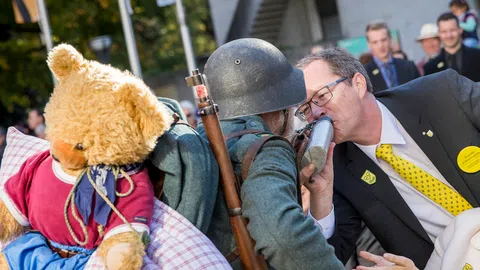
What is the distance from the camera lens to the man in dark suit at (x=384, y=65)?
8.54m

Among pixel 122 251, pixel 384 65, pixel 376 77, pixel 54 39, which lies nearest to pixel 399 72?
pixel 384 65

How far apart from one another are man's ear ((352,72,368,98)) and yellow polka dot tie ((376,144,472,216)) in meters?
0.34

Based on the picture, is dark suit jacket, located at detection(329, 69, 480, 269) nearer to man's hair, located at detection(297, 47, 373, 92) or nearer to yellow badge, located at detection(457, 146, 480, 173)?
yellow badge, located at detection(457, 146, 480, 173)

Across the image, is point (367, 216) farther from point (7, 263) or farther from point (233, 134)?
point (7, 263)

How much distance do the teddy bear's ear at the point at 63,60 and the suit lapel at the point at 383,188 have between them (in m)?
2.03

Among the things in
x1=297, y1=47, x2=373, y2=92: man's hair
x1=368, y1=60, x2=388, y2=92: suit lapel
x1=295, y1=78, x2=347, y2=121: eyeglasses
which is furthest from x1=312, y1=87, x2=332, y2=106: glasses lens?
x1=368, y1=60, x2=388, y2=92: suit lapel

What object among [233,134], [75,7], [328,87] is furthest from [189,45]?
[233,134]

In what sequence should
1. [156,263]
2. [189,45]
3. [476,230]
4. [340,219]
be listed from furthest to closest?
[189,45] < [340,219] < [476,230] < [156,263]

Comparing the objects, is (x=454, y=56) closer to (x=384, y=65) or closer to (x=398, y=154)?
(x=384, y=65)

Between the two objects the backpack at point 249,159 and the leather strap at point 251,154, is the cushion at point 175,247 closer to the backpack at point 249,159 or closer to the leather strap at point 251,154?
the backpack at point 249,159

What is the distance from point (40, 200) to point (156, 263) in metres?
0.43

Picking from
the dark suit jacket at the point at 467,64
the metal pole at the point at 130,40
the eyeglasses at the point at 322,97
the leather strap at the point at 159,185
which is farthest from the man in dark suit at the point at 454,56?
the metal pole at the point at 130,40

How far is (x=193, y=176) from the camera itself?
9.06ft

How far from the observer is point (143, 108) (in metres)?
2.69
